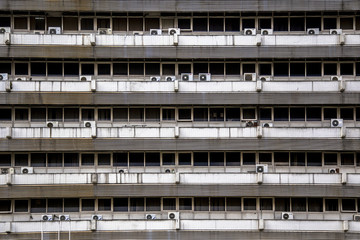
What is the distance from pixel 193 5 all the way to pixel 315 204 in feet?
50.9

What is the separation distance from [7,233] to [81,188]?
5.36 meters

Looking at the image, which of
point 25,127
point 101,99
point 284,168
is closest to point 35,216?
point 25,127

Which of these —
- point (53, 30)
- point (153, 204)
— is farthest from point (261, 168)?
point (53, 30)

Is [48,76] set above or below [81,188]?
above

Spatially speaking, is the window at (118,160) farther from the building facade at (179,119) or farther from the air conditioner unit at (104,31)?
the air conditioner unit at (104,31)

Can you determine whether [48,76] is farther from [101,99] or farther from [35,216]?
[35,216]

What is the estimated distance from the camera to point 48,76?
45625mm

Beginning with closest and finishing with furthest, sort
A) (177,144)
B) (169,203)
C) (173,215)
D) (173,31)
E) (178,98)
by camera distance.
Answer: (177,144), (173,215), (178,98), (169,203), (173,31)

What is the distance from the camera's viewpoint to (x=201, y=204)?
147 feet

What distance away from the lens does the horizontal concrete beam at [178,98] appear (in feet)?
144

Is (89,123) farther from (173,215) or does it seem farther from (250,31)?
(250,31)

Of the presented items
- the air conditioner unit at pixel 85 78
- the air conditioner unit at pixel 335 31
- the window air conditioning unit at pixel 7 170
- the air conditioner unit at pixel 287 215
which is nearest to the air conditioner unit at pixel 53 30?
the air conditioner unit at pixel 85 78

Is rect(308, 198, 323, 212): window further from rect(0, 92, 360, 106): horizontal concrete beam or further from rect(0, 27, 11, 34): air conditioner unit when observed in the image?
rect(0, 27, 11, 34): air conditioner unit

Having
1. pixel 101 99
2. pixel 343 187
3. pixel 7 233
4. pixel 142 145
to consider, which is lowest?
pixel 7 233
